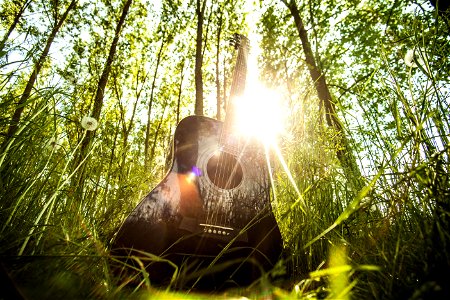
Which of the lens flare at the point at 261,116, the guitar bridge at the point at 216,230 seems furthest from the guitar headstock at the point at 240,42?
the guitar bridge at the point at 216,230

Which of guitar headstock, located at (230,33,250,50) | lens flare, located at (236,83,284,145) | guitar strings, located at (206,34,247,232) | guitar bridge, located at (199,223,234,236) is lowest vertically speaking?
guitar bridge, located at (199,223,234,236)

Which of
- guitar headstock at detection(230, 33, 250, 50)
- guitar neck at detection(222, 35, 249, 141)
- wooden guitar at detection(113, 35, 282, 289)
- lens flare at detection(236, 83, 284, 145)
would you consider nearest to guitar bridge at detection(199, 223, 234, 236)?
wooden guitar at detection(113, 35, 282, 289)

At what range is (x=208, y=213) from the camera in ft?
5.57

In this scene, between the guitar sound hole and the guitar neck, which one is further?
the guitar neck

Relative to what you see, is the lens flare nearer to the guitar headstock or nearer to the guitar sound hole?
the guitar sound hole

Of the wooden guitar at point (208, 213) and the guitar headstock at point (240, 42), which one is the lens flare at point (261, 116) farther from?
the guitar headstock at point (240, 42)

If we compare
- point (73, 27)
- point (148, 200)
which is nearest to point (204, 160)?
point (148, 200)

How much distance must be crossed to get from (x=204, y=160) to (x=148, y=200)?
0.55 m

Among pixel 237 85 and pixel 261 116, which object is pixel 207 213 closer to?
pixel 261 116

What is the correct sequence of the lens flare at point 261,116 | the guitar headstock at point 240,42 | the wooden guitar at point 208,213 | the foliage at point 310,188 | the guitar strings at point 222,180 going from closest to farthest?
the foliage at point 310,188 → the wooden guitar at point 208,213 → the guitar strings at point 222,180 → the lens flare at point 261,116 → the guitar headstock at point 240,42

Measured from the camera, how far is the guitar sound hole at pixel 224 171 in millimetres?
1971

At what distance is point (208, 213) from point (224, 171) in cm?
45

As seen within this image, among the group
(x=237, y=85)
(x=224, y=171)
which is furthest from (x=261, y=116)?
(x=237, y=85)

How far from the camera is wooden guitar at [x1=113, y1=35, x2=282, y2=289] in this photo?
5.03 ft
